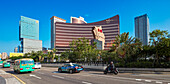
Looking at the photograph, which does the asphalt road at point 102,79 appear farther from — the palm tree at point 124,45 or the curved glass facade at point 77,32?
the curved glass facade at point 77,32

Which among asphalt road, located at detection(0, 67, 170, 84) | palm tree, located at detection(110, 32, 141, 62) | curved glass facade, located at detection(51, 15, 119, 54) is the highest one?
curved glass facade, located at detection(51, 15, 119, 54)

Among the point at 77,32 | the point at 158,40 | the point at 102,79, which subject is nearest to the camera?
the point at 102,79

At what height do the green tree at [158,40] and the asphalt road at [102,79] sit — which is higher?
the green tree at [158,40]

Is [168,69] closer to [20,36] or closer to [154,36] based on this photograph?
[154,36]

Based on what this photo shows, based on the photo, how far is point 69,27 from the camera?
132m

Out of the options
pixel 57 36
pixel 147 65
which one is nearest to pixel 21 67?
pixel 147 65

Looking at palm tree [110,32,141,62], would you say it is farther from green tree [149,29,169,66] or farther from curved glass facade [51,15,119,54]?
curved glass facade [51,15,119,54]

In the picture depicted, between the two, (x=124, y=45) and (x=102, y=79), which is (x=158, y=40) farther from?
(x=102, y=79)

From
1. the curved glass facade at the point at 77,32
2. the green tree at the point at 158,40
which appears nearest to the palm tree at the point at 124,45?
the green tree at the point at 158,40

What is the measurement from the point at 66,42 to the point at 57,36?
11128 millimetres

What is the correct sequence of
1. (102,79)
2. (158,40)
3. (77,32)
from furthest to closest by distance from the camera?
1. (77,32)
2. (158,40)
3. (102,79)

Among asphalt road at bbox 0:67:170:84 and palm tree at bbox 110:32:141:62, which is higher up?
palm tree at bbox 110:32:141:62

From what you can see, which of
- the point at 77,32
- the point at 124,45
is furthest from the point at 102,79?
the point at 77,32

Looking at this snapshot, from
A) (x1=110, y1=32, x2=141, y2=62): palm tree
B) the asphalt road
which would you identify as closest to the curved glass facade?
(x1=110, y1=32, x2=141, y2=62): palm tree
